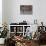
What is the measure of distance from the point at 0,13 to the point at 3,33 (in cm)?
214

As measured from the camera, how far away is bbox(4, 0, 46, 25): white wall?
6.14 metres

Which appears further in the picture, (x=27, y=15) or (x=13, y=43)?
(x=27, y=15)

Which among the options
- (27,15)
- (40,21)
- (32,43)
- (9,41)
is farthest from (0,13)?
(32,43)

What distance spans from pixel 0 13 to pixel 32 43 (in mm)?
2801

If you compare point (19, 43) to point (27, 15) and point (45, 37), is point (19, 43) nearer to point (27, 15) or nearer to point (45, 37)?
point (45, 37)

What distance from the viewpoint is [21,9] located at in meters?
6.16

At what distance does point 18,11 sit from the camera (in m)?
6.16

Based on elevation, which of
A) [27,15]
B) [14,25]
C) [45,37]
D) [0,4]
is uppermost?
[0,4]

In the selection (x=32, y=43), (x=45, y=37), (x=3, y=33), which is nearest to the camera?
(x=32, y=43)

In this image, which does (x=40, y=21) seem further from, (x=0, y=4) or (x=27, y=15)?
(x=0, y=4)

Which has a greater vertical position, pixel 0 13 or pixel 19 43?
pixel 0 13

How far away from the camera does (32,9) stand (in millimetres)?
6164

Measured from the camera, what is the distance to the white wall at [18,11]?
614 centimetres

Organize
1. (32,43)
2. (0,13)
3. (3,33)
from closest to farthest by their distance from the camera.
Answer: (32,43) < (3,33) < (0,13)
